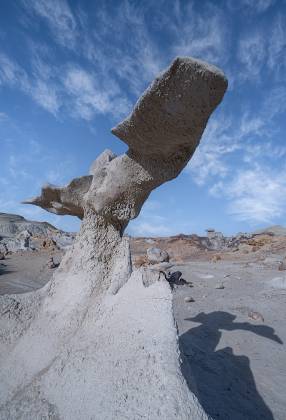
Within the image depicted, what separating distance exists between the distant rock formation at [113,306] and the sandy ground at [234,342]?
291 mm

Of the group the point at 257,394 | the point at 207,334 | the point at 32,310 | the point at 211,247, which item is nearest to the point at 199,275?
the point at 207,334

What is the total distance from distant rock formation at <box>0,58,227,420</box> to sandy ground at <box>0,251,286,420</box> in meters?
0.29

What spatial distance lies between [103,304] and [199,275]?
7231 mm

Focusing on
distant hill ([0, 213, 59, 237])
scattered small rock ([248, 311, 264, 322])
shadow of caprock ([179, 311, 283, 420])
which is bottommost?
shadow of caprock ([179, 311, 283, 420])

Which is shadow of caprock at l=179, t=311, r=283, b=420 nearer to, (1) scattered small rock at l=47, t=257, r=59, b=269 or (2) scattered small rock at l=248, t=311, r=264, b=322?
(2) scattered small rock at l=248, t=311, r=264, b=322

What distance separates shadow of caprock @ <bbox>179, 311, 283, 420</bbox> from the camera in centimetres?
278

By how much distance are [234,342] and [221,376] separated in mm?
1075

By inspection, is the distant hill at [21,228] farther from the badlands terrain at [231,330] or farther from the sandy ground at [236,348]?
the sandy ground at [236,348]

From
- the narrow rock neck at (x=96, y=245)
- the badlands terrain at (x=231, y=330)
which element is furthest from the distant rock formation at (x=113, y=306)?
the badlands terrain at (x=231, y=330)

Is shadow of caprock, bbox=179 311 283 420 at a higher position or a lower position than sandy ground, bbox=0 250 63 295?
lower

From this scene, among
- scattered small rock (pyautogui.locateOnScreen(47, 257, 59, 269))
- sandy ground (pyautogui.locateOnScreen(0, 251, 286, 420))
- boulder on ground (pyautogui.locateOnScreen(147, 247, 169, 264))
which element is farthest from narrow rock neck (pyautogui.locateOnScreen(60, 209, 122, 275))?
scattered small rock (pyautogui.locateOnScreen(47, 257, 59, 269))

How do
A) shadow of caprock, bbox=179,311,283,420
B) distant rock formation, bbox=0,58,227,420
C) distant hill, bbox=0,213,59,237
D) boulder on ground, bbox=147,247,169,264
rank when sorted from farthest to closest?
1. distant hill, bbox=0,213,59,237
2. boulder on ground, bbox=147,247,169,264
3. shadow of caprock, bbox=179,311,283,420
4. distant rock formation, bbox=0,58,227,420

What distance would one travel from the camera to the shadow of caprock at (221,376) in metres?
2.78

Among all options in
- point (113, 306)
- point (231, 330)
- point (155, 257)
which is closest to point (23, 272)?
point (155, 257)
